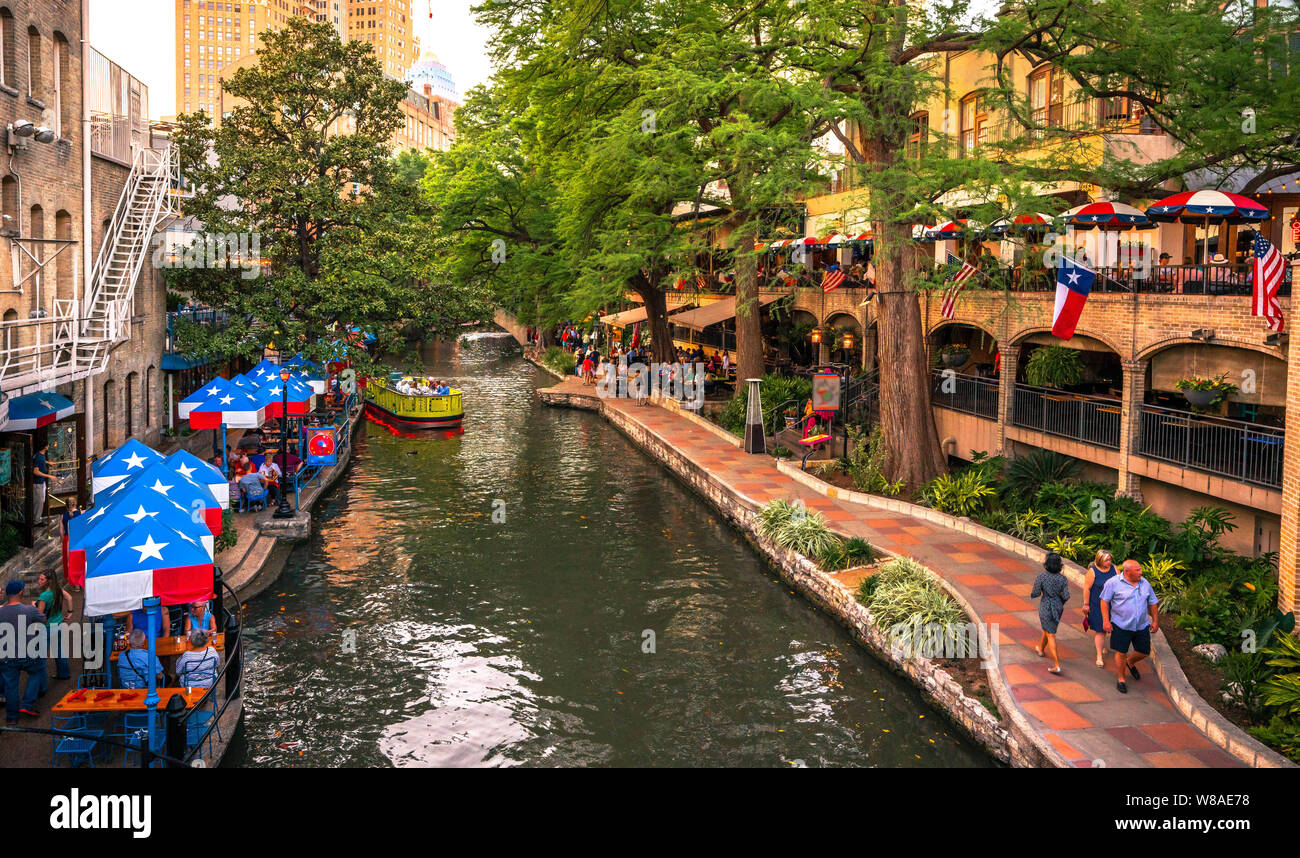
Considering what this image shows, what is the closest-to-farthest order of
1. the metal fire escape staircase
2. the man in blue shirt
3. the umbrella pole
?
the umbrella pole
the man in blue shirt
the metal fire escape staircase

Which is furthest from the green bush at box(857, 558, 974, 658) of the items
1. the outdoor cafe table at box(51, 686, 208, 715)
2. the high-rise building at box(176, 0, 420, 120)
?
the high-rise building at box(176, 0, 420, 120)

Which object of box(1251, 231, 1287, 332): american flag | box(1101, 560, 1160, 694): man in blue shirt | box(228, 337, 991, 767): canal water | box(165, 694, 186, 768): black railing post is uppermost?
box(1251, 231, 1287, 332): american flag

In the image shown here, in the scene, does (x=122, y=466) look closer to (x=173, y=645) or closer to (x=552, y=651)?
(x=173, y=645)

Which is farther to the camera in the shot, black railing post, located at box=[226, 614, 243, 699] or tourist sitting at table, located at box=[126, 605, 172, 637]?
tourist sitting at table, located at box=[126, 605, 172, 637]

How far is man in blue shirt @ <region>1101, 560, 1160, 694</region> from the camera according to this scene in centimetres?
1214

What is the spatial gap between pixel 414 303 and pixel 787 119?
39.7 feet

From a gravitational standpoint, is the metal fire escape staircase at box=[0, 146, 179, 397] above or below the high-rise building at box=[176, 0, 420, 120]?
below

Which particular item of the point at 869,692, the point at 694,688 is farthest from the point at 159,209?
the point at 869,692

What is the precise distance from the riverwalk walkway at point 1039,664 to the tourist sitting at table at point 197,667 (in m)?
8.84

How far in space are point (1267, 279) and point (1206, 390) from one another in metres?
3.08

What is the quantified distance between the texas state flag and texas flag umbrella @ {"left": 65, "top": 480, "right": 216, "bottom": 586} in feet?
45.2

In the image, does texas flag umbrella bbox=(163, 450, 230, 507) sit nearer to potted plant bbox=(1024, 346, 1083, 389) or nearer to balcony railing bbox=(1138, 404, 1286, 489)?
balcony railing bbox=(1138, 404, 1286, 489)

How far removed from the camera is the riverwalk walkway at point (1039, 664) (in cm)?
1064
